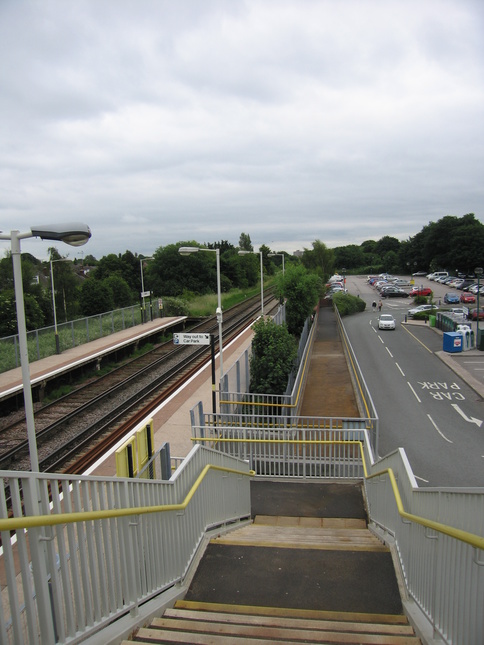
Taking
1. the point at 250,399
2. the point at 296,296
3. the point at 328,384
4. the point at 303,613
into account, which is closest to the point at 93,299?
the point at 296,296

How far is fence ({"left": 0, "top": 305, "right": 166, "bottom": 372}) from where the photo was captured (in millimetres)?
21766

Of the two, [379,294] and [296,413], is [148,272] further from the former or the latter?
[296,413]

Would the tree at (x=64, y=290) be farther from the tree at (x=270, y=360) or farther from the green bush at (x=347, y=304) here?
the tree at (x=270, y=360)

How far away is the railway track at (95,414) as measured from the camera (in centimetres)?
1334

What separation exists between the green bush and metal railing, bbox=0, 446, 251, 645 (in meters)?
44.5

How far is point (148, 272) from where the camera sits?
67562 mm

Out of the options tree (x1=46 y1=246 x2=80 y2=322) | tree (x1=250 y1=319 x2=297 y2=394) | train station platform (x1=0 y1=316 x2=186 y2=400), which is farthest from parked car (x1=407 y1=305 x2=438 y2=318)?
tree (x1=250 y1=319 x2=297 y2=394)

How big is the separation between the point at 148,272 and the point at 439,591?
65.8m

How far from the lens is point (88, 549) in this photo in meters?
3.51

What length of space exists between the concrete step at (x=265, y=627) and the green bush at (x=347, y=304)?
147 ft

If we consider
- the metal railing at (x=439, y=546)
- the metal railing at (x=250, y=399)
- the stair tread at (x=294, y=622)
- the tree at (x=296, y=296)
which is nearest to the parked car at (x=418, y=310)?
the tree at (x=296, y=296)

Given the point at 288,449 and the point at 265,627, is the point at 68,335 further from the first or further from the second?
the point at 265,627

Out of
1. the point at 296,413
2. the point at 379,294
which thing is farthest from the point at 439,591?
the point at 379,294

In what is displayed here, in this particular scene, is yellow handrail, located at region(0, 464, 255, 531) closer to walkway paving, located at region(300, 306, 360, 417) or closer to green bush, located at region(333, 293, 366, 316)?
walkway paving, located at region(300, 306, 360, 417)
